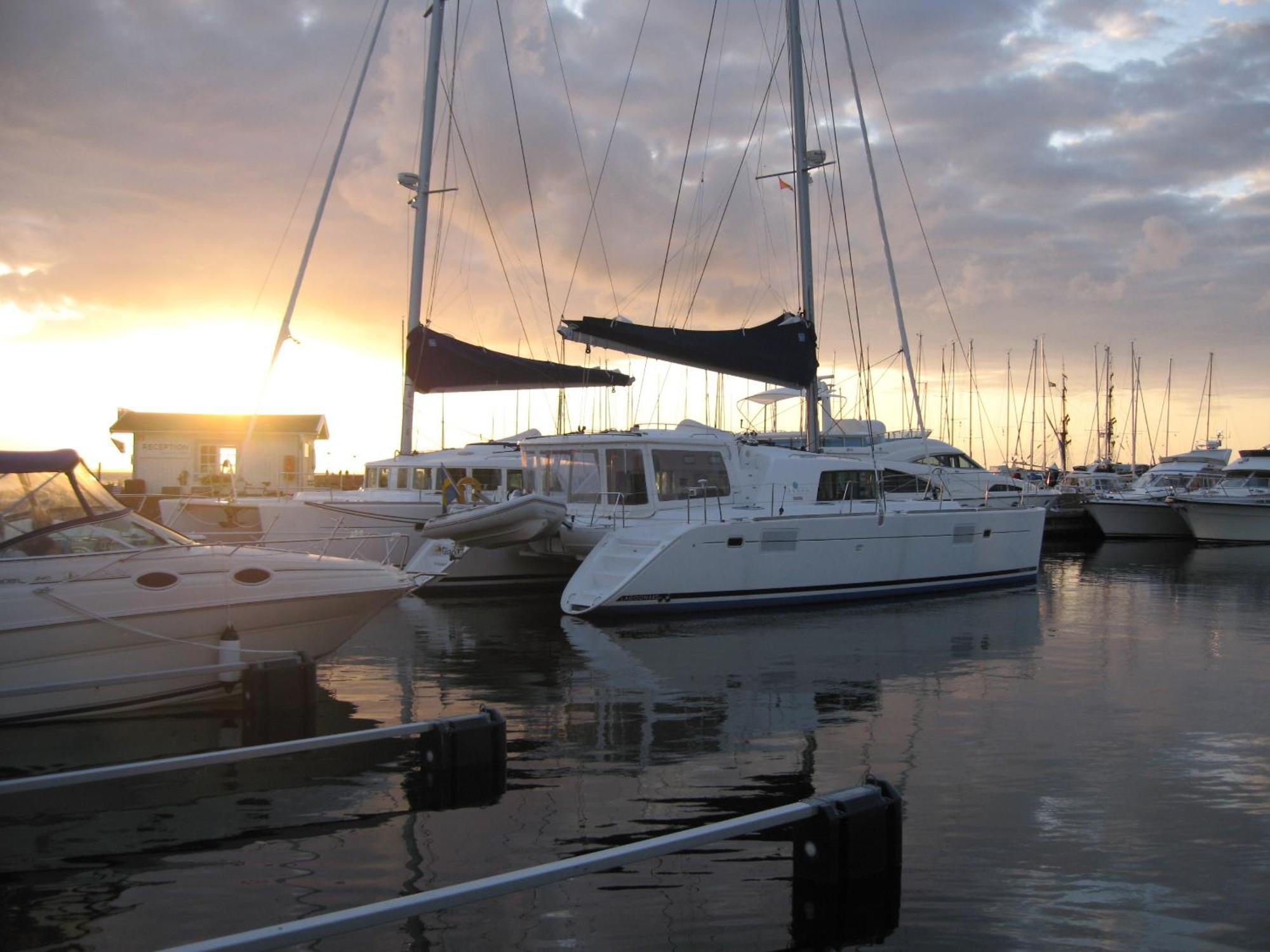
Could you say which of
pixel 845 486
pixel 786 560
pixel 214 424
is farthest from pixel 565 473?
pixel 214 424

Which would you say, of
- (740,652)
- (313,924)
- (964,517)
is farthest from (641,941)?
(964,517)

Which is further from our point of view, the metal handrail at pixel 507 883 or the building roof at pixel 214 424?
the building roof at pixel 214 424

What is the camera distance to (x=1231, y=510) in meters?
36.0

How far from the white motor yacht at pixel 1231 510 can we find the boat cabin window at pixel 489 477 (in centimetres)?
2668

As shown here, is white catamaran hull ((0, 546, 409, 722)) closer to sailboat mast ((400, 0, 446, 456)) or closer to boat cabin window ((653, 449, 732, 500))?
boat cabin window ((653, 449, 732, 500))

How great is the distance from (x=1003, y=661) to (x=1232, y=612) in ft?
25.2

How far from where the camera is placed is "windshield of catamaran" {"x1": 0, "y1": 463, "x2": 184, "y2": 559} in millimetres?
9188

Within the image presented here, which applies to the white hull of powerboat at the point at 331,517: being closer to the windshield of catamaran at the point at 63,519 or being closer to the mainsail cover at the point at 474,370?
the mainsail cover at the point at 474,370

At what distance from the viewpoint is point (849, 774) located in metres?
7.96

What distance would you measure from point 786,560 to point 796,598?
82 centimetres

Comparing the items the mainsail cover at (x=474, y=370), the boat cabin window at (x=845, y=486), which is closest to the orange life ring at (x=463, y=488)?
the mainsail cover at (x=474, y=370)

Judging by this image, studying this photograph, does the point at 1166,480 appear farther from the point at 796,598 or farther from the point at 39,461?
the point at 39,461

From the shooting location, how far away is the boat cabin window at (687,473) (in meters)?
17.6

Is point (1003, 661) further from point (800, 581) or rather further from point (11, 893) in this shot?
point (11, 893)
